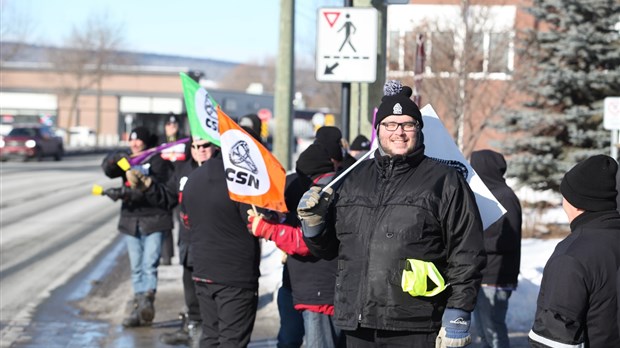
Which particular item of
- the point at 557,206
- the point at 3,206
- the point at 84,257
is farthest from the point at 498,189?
the point at 3,206

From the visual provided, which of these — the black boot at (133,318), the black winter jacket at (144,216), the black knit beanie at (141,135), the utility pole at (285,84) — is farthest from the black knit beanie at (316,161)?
the utility pole at (285,84)

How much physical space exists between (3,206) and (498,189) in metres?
18.1

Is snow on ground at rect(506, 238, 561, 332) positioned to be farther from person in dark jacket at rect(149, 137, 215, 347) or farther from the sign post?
the sign post

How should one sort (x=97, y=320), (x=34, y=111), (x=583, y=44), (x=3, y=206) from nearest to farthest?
(x=97, y=320) → (x=583, y=44) → (x=3, y=206) → (x=34, y=111)

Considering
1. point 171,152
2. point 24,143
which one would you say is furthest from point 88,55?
point 171,152

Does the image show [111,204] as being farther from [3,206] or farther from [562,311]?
[562,311]

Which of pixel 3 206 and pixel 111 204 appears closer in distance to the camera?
pixel 3 206

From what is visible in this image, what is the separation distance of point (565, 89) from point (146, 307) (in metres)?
11.6

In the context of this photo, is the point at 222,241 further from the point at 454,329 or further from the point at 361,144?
the point at 361,144

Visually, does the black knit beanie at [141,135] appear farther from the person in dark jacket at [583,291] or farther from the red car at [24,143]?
the red car at [24,143]

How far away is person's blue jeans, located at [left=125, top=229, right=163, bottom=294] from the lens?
10672 millimetres

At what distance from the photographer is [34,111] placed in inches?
4055

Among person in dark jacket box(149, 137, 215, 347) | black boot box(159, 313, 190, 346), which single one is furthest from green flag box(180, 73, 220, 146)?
black boot box(159, 313, 190, 346)

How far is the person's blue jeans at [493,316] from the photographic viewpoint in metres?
8.41
